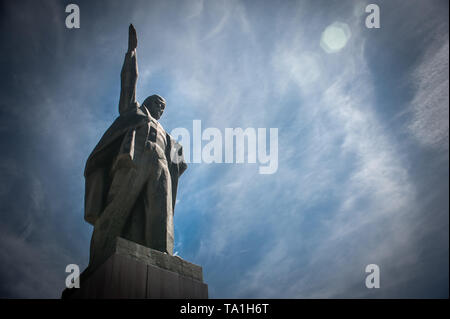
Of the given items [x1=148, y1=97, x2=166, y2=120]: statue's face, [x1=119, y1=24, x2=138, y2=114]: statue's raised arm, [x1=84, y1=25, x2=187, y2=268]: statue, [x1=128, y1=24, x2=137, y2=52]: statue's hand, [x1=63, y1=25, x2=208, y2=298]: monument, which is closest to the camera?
[x1=63, y1=25, x2=208, y2=298]: monument

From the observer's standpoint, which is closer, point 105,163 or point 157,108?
point 105,163

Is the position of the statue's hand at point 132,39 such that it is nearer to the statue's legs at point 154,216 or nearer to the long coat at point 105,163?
the long coat at point 105,163

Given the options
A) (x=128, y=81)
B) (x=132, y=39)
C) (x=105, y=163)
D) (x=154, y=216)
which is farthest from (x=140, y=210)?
(x=132, y=39)

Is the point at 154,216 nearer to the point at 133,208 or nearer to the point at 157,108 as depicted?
the point at 133,208

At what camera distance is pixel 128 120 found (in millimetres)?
7059

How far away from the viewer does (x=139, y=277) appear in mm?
4605

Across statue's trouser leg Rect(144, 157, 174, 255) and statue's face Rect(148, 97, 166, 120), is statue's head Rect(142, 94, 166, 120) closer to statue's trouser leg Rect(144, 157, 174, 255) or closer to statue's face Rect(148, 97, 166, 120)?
statue's face Rect(148, 97, 166, 120)

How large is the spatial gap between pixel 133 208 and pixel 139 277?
1.84 meters

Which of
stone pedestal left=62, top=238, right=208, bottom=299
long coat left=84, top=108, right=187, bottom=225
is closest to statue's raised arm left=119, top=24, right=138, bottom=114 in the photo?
long coat left=84, top=108, right=187, bottom=225

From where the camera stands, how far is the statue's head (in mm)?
8195

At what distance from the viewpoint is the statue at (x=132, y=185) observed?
5.82 m
